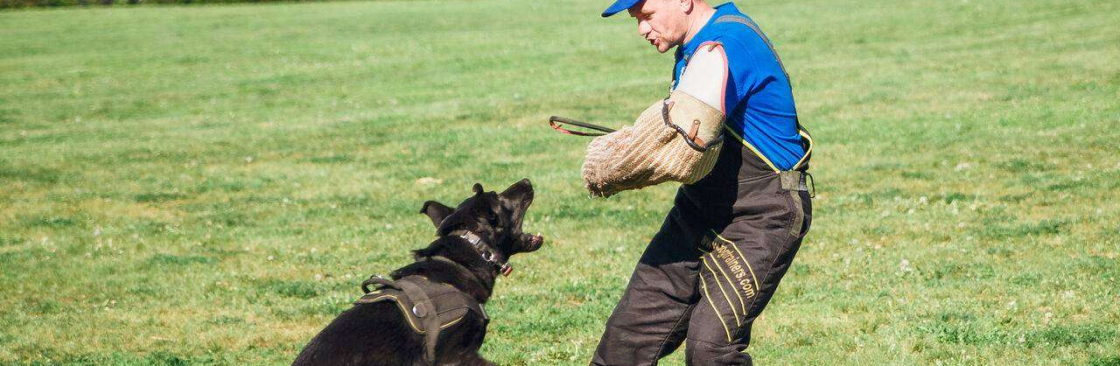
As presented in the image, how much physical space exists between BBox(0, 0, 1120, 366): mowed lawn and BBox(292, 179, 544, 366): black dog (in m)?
1.56

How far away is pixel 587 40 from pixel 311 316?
20152mm

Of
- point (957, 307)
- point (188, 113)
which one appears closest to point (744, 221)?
point (957, 307)

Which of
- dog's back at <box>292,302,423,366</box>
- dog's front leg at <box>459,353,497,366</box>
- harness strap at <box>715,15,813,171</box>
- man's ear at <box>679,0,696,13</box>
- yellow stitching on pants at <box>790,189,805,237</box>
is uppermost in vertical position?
man's ear at <box>679,0,696,13</box>

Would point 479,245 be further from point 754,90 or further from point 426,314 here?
point 754,90

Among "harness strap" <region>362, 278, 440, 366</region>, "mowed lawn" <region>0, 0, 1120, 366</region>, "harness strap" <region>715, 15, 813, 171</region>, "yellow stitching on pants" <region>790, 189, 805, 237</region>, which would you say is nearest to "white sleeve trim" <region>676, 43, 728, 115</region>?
"harness strap" <region>715, 15, 813, 171</region>

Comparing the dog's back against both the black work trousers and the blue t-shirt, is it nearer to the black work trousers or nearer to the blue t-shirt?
the black work trousers

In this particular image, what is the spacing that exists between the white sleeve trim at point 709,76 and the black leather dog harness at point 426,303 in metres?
1.65

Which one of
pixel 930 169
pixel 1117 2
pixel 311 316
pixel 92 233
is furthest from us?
pixel 1117 2

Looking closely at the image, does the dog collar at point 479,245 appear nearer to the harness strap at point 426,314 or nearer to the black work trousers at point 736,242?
the harness strap at point 426,314

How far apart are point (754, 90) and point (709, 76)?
34 centimetres

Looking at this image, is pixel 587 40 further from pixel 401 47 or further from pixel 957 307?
pixel 957 307

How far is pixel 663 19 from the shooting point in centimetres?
498

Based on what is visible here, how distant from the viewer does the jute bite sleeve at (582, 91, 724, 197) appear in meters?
4.59

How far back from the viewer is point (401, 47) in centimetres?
2786
